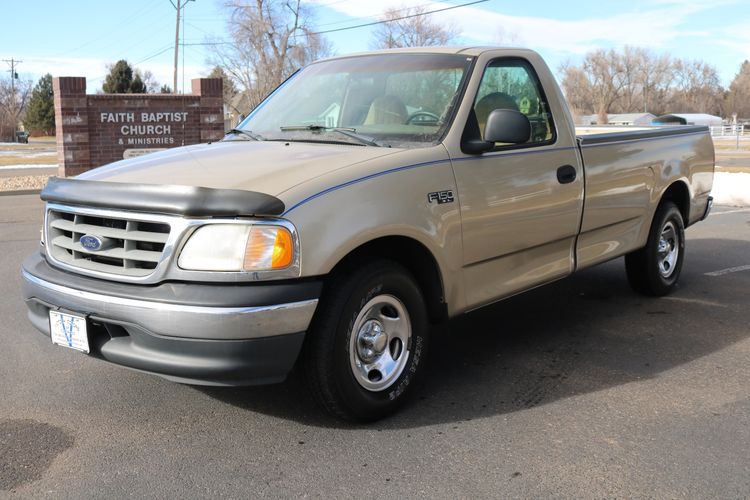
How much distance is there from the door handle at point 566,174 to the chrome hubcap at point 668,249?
1.85 metres

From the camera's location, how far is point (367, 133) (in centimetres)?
429

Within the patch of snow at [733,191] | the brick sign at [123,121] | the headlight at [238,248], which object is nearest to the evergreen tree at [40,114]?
the brick sign at [123,121]

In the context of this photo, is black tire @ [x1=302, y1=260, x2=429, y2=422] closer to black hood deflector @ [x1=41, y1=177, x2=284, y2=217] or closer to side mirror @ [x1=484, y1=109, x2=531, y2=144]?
black hood deflector @ [x1=41, y1=177, x2=284, y2=217]

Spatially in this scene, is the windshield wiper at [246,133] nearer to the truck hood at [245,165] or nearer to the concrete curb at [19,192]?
the truck hood at [245,165]

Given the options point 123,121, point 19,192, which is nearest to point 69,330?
point 19,192

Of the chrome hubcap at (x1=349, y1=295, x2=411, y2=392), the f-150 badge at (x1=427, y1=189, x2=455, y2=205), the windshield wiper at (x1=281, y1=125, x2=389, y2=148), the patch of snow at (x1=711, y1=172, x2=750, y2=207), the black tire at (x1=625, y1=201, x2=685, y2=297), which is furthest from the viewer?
the patch of snow at (x1=711, y1=172, x2=750, y2=207)

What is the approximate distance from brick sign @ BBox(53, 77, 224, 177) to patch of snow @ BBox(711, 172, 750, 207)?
11.1 metres

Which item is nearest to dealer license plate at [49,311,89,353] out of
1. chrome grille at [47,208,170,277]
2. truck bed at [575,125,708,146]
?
chrome grille at [47,208,170,277]

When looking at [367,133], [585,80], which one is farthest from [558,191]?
[585,80]

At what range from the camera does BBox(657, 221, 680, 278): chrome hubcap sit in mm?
6410

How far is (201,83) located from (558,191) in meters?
15.0

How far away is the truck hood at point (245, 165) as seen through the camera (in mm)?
3445

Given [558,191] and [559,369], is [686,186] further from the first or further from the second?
[559,369]

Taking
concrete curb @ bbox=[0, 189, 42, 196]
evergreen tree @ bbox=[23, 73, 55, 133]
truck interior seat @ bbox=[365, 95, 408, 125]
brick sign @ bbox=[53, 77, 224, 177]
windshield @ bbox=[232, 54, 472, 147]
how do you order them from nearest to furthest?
windshield @ bbox=[232, 54, 472, 147] < truck interior seat @ bbox=[365, 95, 408, 125] < concrete curb @ bbox=[0, 189, 42, 196] < brick sign @ bbox=[53, 77, 224, 177] < evergreen tree @ bbox=[23, 73, 55, 133]
